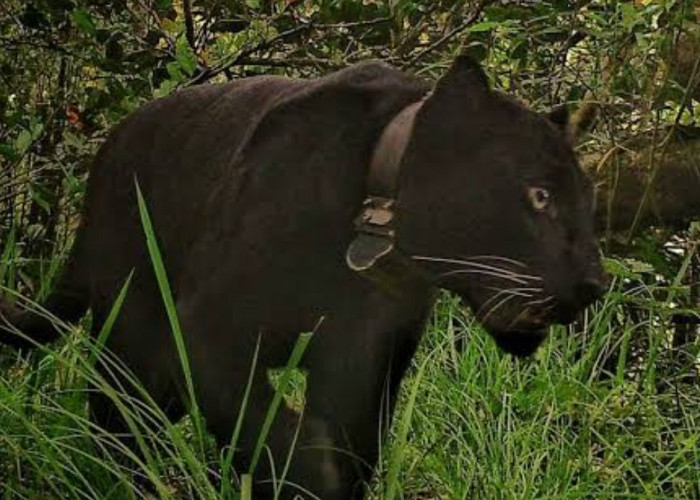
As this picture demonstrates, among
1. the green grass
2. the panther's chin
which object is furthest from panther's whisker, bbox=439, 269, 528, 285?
the green grass

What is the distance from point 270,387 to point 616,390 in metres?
1.17

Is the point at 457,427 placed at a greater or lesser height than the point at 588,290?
lesser

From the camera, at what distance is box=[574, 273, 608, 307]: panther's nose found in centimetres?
249

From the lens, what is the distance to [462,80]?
8.52ft

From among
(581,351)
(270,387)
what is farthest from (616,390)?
(270,387)

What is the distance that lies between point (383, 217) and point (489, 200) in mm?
172

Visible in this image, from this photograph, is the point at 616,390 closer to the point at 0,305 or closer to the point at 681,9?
the point at 681,9

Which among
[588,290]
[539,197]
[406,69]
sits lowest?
[406,69]

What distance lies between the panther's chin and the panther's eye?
0.21 m

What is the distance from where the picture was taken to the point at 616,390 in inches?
142

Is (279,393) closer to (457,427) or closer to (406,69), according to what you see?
(457,427)

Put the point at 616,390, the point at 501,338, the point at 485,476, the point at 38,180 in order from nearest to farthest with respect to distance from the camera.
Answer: the point at 501,338
the point at 485,476
the point at 616,390
the point at 38,180

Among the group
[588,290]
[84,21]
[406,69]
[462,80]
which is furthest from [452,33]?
[588,290]

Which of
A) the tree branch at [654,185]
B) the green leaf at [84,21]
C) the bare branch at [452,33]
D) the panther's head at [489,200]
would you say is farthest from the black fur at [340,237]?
the tree branch at [654,185]
